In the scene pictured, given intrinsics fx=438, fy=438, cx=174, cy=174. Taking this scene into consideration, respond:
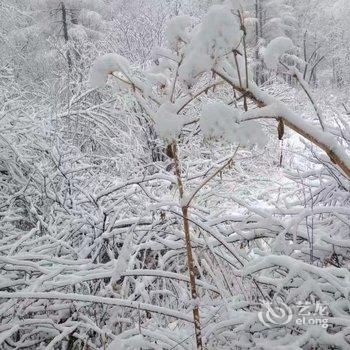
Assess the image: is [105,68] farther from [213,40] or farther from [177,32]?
[213,40]

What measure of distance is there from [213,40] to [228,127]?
0.68ft

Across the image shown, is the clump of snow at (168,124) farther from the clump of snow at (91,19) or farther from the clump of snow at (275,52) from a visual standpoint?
the clump of snow at (91,19)

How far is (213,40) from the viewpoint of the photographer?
3.33 ft

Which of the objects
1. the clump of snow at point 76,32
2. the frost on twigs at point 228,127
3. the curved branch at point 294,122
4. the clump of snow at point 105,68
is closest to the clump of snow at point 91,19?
the clump of snow at point 76,32

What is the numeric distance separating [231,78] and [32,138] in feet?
12.6

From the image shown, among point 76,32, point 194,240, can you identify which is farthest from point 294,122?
point 76,32

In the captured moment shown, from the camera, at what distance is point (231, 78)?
1.16 metres

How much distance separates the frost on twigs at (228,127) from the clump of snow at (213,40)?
4.1 inches

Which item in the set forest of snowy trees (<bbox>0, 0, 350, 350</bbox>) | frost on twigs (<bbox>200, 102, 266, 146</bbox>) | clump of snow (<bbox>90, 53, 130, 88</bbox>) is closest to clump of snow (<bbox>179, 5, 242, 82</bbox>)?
forest of snowy trees (<bbox>0, 0, 350, 350</bbox>)

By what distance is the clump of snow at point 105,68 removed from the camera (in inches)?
46.9

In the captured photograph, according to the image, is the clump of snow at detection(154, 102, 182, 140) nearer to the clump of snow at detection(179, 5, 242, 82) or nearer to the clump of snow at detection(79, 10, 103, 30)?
the clump of snow at detection(179, 5, 242, 82)

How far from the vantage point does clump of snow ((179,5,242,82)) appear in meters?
1.01

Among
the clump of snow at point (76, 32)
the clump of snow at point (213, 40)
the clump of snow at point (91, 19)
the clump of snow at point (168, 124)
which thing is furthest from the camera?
the clump of snow at point (91, 19)

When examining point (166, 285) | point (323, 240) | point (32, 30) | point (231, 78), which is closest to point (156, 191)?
point (166, 285)
